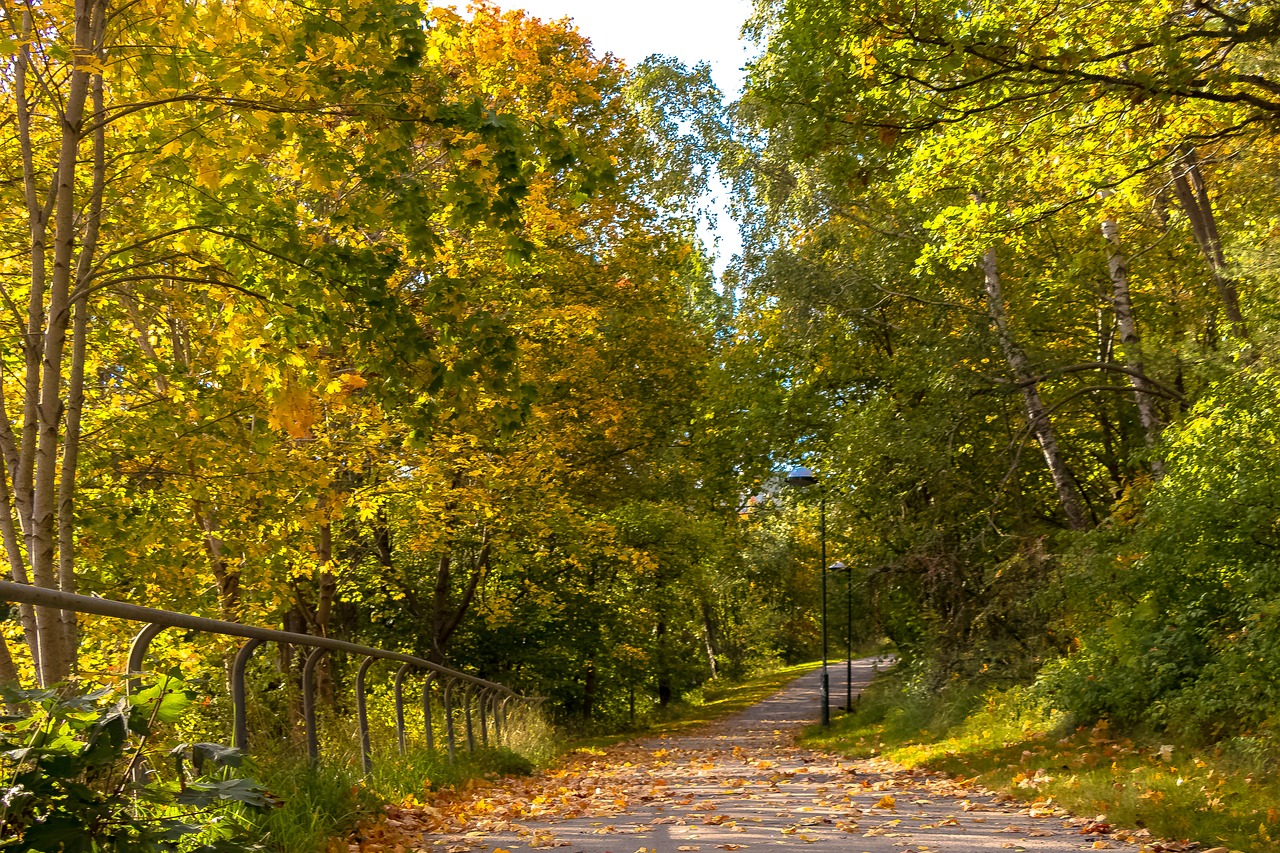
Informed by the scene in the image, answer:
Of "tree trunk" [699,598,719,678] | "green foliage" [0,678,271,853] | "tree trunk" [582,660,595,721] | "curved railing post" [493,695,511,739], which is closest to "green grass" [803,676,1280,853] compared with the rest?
"curved railing post" [493,695,511,739]

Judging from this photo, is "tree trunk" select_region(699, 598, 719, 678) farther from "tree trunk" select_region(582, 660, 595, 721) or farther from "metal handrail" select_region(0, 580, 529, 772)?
"metal handrail" select_region(0, 580, 529, 772)

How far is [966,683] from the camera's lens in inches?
695

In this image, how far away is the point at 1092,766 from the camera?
1067 centimetres

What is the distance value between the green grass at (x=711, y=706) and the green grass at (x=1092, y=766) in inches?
261

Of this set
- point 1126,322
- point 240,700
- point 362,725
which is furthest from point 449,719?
point 1126,322

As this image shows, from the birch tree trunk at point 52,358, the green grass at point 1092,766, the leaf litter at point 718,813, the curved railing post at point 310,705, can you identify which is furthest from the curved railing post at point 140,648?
the green grass at point 1092,766

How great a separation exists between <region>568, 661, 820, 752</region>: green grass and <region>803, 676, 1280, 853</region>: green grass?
6.64 meters

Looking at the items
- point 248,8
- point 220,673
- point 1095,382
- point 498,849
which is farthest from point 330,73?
point 1095,382

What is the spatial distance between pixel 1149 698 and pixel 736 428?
1570 centimetres

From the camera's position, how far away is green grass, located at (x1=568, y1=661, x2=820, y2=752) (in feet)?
82.1

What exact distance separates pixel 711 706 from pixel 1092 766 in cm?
2665

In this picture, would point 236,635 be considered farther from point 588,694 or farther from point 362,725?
point 588,694

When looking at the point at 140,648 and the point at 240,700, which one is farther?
the point at 240,700

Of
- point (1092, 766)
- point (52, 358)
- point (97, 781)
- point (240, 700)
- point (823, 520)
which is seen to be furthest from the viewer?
point (823, 520)
